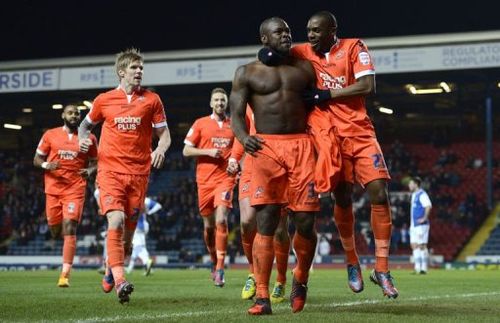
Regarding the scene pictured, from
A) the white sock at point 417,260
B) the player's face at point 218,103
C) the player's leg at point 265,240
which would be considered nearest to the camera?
the player's leg at point 265,240

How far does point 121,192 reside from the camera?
933 centimetres

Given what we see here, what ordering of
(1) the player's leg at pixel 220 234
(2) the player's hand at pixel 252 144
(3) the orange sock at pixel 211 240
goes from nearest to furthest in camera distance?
(2) the player's hand at pixel 252 144 < (1) the player's leg at pixel 220 234 < (3) the orange sock at pixel 211 240

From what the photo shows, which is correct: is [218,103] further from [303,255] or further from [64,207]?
[303,255]

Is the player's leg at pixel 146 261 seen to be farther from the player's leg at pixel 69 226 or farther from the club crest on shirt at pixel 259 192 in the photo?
the club crest on shirt at pixel 259 192

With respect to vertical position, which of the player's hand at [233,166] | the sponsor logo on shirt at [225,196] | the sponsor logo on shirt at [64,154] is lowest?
the sponsor logo on shirt at [225,196]

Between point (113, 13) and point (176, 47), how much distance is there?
373 centimetres

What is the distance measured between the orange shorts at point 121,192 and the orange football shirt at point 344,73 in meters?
2.43

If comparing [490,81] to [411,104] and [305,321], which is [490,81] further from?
[305,321]

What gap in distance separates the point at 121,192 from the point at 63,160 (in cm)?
501

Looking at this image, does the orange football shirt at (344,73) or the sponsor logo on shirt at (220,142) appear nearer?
the orange football shirt at (344,73)

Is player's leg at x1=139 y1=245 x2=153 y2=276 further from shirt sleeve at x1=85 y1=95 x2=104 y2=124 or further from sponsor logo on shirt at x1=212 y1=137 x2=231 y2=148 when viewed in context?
shirt sleeve at x1=85 y1=95 x2=104 y2=124

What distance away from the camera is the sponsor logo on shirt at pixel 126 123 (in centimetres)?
952

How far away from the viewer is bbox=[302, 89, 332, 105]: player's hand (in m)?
7.82

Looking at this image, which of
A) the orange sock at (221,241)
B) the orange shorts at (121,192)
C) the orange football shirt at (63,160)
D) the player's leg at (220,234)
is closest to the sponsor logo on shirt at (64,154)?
the orange football shirt at (63,160)
